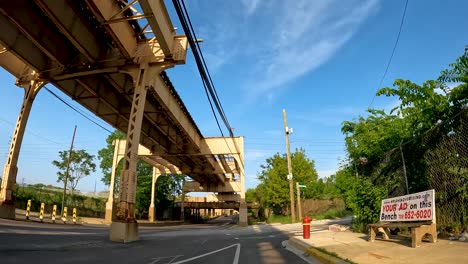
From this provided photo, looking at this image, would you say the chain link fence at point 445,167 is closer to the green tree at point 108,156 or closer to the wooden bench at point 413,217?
the wooden bench at point 413,217

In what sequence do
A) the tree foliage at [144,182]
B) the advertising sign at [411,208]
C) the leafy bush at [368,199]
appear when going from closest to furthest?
1. the advertising sign at [411,208]
2. the leafy bush at [368,199]
3. the tree foliage at [144,182]

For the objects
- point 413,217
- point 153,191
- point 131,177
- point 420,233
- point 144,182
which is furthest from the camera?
point 144,182

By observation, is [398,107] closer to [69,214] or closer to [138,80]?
[138,80]

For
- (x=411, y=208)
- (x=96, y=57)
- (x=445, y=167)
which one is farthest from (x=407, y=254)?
(x=96, y=57)

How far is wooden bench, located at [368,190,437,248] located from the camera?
8.45 m

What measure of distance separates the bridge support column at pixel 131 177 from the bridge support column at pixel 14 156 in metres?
5.47

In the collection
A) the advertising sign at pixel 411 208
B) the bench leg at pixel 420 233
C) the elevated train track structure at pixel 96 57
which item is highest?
the elevated train track structure at pixel 96 57

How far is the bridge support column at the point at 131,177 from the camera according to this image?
14508 mm

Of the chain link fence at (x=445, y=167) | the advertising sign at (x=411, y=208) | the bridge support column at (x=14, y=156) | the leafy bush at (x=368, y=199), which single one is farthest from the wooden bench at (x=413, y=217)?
the bridge support column at (x=14, y=156)

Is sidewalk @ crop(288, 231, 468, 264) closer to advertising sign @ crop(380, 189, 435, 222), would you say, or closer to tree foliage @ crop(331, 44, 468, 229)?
advertising sign @ crop(380, 189, 435, 222)

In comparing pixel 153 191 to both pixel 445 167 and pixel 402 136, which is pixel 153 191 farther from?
pixel 445 167

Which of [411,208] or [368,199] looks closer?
[411,208]

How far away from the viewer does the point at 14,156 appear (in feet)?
56.9

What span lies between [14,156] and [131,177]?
615 centimetres
